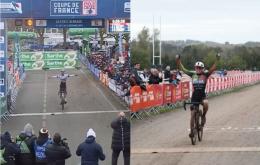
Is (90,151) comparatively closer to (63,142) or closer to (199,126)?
(63,142)

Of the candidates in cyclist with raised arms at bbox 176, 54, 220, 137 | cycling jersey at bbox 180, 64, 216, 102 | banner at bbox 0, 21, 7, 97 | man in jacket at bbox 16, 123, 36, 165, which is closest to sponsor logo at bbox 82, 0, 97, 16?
banner at bbox 0, 21, 7, 97

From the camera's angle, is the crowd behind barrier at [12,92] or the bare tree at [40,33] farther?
the bare tree at [40,33]

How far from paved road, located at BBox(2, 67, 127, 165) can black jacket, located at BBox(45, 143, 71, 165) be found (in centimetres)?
17

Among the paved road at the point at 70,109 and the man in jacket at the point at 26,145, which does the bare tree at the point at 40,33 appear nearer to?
the paved road at the point at 70,109

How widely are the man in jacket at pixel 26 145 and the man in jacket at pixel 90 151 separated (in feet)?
1.83

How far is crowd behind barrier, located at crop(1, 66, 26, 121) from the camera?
265 inches

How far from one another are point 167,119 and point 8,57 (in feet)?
17.3

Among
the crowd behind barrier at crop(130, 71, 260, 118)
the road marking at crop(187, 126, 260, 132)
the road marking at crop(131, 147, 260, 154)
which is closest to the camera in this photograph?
the road marking at crop(131, 147, 260, 154)

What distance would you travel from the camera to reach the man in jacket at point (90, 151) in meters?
6.90

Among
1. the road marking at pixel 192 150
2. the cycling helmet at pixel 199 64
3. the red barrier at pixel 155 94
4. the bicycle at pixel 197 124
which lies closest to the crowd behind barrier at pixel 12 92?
the road marking at pixel 192 150

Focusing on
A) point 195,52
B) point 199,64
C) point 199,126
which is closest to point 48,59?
point 195,52

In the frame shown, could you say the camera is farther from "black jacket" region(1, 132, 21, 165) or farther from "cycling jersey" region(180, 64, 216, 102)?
"cycling jersey" region(180, 64, 216, 102)

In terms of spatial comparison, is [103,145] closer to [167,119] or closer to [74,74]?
[74,74]

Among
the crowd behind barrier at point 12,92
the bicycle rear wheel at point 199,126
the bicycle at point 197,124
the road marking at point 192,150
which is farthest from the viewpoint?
the bicycle rear wheel at point 199,126
